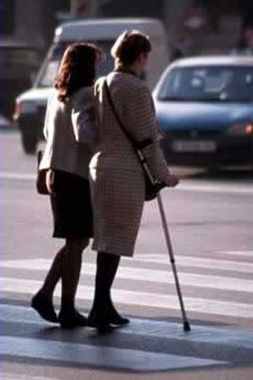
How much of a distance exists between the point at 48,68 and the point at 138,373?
1924 cm

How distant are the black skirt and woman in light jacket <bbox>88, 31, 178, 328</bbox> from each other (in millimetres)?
Result: 116

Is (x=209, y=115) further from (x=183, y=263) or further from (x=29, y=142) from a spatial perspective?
(x=183, y=263)

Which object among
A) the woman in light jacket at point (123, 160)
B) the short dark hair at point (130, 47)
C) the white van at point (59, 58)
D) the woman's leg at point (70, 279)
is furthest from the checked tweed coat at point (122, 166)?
the white van at point (59, 58)

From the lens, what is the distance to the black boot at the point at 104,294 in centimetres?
1049

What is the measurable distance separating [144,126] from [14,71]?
28355 millimetres

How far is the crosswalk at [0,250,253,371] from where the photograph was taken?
9.66 m

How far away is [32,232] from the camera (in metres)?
16.3


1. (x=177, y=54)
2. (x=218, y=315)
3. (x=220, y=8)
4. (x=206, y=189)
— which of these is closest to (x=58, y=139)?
(x=218, y=315)

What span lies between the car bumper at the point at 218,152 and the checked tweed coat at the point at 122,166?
39.6 ft

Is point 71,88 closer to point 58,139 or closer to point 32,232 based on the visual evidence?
point 58,139

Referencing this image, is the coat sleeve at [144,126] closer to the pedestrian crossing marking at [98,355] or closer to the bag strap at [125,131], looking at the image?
the bag strap at [125,131]

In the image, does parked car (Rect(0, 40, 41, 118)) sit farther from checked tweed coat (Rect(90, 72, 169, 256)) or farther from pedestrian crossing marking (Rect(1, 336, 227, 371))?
pedestrian crossing marking (Rect(1, 336, 227, 371))

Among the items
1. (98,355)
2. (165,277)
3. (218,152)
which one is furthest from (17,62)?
(98,355)

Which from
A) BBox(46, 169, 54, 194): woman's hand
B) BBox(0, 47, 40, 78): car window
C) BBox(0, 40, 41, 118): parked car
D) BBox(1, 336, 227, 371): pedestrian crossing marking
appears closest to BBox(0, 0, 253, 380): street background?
BBox(1, 336, 227, 371): pedestrian crossing marking
